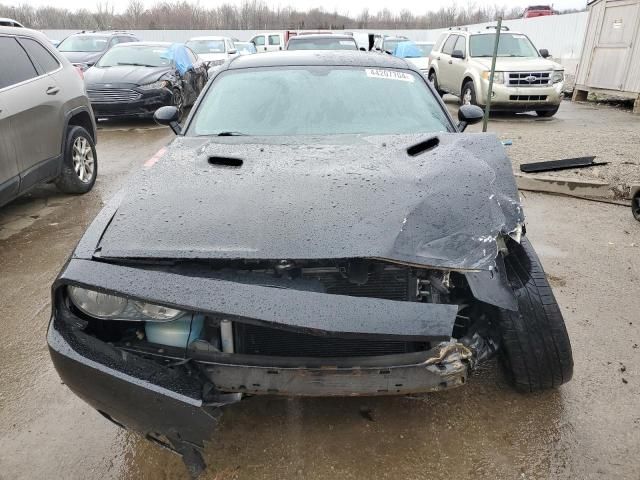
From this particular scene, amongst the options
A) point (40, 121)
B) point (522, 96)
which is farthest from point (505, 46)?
point (40, 121)

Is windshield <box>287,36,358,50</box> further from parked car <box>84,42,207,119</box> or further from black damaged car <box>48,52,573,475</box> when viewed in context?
black damaged car <box>48,52,573,475</box>

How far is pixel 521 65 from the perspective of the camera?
9781 millimetres

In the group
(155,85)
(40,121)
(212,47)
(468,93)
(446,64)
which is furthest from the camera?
(212,47)

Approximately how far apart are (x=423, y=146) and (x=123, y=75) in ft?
27.1

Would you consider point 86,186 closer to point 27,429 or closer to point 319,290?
point 27,429

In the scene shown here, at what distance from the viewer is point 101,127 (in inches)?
382

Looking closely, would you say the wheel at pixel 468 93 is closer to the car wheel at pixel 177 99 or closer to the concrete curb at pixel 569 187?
the concrete curb at pixel 569 187

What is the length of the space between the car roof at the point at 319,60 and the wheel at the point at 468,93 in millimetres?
7025

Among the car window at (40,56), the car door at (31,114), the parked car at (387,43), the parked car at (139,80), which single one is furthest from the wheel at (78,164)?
the parked car at (387,43)

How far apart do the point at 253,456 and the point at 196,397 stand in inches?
24.1

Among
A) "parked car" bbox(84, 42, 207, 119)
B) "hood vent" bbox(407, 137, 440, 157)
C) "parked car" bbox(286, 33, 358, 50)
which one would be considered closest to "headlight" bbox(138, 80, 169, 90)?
"parked car" bbox(84, 42, 207, 119)

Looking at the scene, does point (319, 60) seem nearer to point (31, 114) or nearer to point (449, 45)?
point (31, 114)

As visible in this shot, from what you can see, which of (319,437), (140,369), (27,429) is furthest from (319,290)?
A: (27,429)

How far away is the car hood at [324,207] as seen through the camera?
175 centimetres
